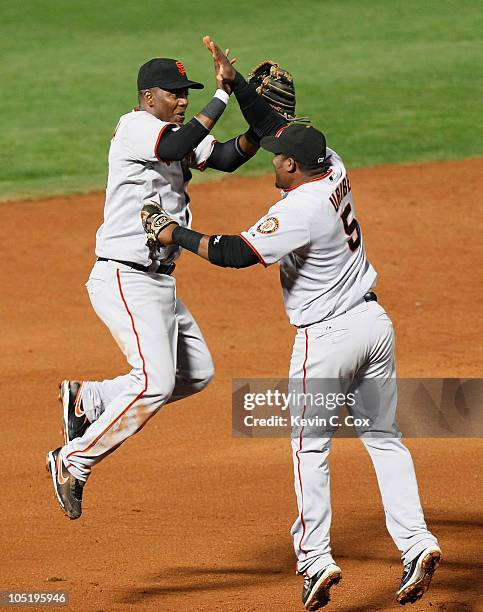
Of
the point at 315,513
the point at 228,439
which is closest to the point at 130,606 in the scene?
the point at 315,513

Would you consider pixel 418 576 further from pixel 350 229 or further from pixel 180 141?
pixel 180 141

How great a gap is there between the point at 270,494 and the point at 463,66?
15.4m

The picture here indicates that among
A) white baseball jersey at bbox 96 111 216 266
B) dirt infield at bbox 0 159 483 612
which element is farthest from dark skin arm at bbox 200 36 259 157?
dirt infield at bbox 0 159 483 612

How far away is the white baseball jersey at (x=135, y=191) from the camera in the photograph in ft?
22.5

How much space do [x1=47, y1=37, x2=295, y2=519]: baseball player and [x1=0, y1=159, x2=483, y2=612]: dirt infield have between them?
2.62 feet

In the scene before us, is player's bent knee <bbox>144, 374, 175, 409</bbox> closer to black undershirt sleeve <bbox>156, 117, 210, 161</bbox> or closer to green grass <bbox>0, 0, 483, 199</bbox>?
black undershirt sleeve <bbox>156, 117, 210, 161</bbox>

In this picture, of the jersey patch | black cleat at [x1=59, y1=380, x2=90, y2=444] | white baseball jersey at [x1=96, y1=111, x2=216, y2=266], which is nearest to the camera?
the jersey patch

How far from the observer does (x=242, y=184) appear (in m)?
16.0

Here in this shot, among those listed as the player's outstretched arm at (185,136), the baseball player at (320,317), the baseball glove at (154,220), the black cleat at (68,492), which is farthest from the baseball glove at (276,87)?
the black cleat at (68,492)

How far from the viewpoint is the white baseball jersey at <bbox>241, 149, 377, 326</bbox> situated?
20.4 ft

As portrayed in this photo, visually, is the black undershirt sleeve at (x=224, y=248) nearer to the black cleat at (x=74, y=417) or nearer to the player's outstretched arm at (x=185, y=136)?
the player's outstretched arm at (x=185, y=136)

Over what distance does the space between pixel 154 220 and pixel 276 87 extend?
1.26 metres

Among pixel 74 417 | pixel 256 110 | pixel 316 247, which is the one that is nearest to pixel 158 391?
pixel 74 417

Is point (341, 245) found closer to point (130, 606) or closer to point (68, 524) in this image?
point (130, 606)
